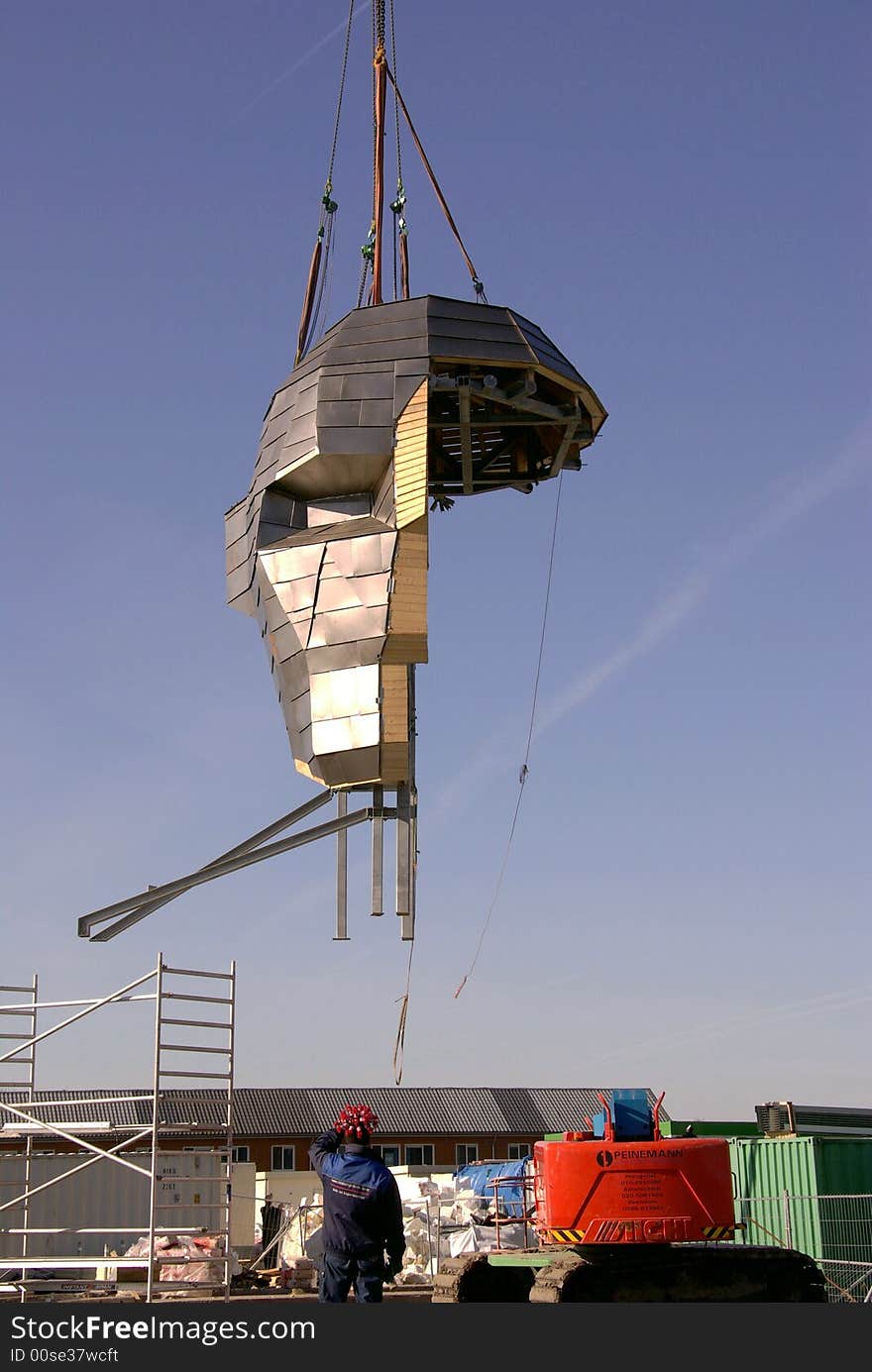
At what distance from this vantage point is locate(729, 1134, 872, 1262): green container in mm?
29047

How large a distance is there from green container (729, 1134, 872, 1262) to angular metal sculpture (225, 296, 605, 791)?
12.7m

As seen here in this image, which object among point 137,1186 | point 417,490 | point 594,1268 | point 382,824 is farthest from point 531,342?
point 137,1186

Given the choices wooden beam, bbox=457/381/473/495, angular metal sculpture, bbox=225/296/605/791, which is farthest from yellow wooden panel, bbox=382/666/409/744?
wooden beam, bbox=457/381/473/495

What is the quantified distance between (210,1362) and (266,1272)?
14.7 meters

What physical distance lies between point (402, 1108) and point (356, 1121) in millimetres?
55284

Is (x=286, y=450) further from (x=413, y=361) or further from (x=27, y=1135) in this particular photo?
(x=27, y=1135)

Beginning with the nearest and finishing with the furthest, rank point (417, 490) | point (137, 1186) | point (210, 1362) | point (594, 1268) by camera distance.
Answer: point (210, 1362) → point (594, 1268) → point (417, 490) → point (137, 1186)

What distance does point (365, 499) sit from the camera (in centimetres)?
2336

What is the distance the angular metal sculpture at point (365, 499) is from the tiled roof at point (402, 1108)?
39196 mm

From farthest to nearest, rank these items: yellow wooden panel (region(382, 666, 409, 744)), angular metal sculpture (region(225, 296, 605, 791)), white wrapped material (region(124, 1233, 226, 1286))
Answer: angular metal sculpture (region(225, 296, 605, 791)) → yellow wooden panel (region(382, 666, 409, 744)) → white wrapped material (region(124, 1233, 226, 1286))

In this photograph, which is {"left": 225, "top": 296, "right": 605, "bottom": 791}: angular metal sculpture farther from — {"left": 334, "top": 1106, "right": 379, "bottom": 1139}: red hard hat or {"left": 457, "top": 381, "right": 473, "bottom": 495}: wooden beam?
{"left": 334, "top": 1106, "right": 379, "bottom": 1139}: red hard hat

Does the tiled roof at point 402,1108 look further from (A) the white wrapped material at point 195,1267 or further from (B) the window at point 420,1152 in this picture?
(A) the white wrapped material at point 195,1267

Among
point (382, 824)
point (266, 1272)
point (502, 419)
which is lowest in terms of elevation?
point (266, 1272)

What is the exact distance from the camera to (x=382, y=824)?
22.4m
